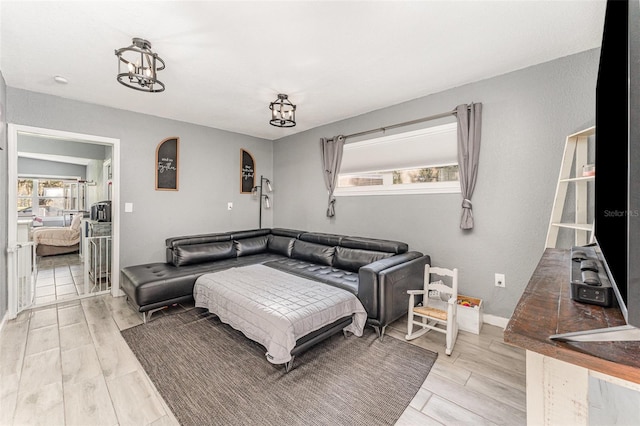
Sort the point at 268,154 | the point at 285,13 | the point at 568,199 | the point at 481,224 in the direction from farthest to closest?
the point at 268,154 < the point at 481,224 < the point at 568,199 < the point at 285,13

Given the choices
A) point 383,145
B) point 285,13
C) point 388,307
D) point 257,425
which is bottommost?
point 257,425

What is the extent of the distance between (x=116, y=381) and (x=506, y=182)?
12.3ft

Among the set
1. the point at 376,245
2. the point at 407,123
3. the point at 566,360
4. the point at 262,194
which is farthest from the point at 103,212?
the point at 566,360

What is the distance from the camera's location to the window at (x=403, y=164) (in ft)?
10.2

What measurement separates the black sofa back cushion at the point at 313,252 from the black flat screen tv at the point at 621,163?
9.28 ft

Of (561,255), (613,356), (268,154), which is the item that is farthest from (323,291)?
(268,154)

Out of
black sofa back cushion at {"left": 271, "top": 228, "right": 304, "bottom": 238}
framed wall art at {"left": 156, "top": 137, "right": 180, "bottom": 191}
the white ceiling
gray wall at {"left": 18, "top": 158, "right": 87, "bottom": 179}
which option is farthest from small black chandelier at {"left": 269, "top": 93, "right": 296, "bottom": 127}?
gray wall at {"left": 18, "top": 158, "right": 87, "bottom": 179}

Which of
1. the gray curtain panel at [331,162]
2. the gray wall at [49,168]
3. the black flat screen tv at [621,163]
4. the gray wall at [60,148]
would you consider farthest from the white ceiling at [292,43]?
the gray wall at [49,168]

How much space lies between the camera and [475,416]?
1.63m

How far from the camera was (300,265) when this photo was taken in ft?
12.1

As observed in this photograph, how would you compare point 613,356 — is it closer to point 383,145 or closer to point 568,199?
point 568,199

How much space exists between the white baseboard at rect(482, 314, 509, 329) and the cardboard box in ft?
0.64

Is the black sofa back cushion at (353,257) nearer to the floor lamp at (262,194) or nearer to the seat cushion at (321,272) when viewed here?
the seat cushion at (321,272)

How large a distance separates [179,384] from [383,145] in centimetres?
336
